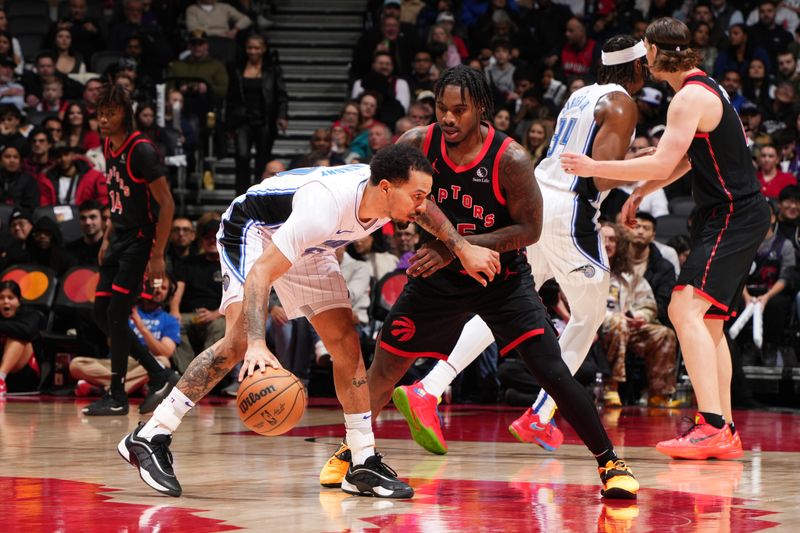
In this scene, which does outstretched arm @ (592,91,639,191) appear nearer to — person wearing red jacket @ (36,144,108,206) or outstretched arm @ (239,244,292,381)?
outstretched arm @ (239,244,292,381)

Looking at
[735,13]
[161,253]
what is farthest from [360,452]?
[735,13]

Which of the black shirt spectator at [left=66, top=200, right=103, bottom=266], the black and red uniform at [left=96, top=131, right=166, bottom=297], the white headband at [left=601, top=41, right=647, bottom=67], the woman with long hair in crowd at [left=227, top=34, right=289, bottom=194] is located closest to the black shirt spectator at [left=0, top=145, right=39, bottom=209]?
the black shirt spectator at [left=66, top=200, right=103, bottom=266]

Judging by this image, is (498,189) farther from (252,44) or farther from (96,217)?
(252,44)

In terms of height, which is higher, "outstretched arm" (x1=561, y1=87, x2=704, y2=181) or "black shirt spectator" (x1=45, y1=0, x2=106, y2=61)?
"outstretched arm" (x1=561, y1=87, x2=704, y2=181)

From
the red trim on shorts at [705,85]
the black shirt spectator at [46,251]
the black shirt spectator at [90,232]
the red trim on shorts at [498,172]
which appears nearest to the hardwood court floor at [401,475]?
the red trim on shorts at [498,172]

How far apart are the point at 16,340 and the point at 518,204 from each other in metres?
6.41

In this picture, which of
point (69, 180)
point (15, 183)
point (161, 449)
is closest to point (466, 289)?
point (161, 449)

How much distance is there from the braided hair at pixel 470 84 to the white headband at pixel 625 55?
162cm

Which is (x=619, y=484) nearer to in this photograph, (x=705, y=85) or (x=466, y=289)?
(x=466, y=289)

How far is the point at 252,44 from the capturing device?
13492mm

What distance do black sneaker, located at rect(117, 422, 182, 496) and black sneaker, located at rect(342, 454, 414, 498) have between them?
2.10 ft

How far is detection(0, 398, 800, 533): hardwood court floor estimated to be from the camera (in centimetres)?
389

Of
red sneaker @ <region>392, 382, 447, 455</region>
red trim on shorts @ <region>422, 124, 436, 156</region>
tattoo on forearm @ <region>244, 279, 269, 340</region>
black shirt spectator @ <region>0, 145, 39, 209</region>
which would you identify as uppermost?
red trim on shorts @ <region>422, 124, 436, 156</region>

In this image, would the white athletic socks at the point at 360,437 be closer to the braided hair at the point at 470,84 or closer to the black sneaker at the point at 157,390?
the braided hair at the point at 470,84
